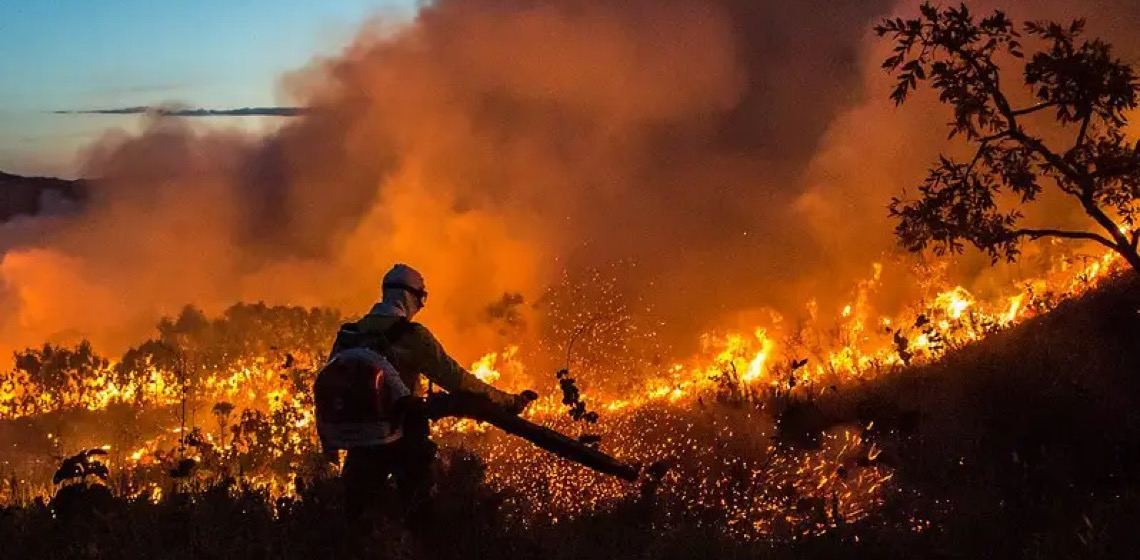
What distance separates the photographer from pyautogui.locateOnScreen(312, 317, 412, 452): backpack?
5.29 m

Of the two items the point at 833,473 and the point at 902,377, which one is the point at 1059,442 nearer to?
the point at 833,473

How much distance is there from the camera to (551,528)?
6.32 m

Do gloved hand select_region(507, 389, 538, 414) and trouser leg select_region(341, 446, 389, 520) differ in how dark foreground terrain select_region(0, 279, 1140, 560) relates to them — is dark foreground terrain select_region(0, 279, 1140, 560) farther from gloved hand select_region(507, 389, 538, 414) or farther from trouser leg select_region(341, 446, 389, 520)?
gloved hand select_region(507, 389, 538, 414)

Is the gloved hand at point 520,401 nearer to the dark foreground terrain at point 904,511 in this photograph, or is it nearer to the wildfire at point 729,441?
the dark foreground terrain at point 904,511

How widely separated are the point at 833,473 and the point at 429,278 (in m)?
25.2

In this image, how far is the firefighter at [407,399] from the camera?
5496mm

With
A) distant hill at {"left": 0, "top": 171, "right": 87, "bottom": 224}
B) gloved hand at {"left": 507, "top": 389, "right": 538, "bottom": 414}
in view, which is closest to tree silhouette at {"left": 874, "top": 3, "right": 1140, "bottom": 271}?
gloved hand at {"left": 507, "top": 389, "right": 538, "bottom": 414}

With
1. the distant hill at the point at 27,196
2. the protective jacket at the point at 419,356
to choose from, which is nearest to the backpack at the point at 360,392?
the protective jacket at the point at 419,356

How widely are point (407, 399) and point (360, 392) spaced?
28cm

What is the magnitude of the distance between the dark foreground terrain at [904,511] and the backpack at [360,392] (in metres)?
0.57

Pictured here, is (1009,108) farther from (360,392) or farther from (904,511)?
(360,392)

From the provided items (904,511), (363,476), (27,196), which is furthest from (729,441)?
(27,196)

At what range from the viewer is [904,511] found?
6.38m

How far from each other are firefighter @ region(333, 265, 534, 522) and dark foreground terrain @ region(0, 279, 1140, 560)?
9.6 inches
